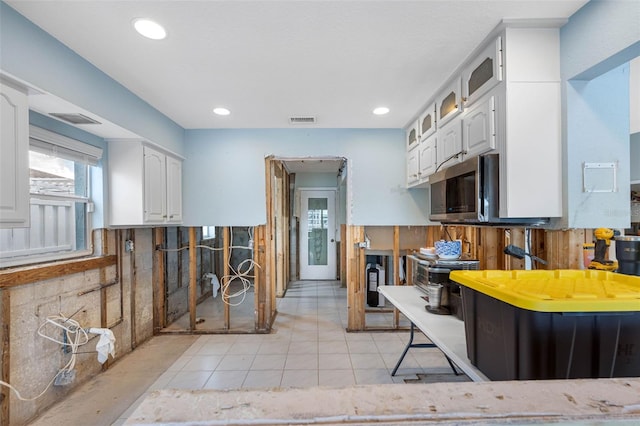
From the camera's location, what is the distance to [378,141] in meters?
3.67

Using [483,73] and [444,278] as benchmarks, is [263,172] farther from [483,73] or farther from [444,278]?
[483,73]

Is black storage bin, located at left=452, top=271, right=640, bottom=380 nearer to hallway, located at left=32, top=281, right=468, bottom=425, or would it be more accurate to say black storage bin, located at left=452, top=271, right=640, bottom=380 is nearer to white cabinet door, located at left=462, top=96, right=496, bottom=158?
white cabinet door, located at left=462, top=96, right=496, bottom=158

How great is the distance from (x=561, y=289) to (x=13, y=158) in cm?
259

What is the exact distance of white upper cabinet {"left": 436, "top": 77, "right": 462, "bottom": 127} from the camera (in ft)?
7.29

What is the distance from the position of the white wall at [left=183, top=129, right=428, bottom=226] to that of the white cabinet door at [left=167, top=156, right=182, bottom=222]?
0.34ft

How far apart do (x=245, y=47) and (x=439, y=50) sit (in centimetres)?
124

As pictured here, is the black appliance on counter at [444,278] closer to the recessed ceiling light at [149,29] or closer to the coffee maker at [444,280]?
the coffee maker at [444,280]

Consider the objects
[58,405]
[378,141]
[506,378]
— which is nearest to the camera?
[506,378]

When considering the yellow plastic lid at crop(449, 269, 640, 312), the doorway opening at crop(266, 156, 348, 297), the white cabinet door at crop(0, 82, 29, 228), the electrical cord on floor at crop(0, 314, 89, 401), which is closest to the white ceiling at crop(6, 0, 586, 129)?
the white cabinet door at crop(0, 82, 29, 228)

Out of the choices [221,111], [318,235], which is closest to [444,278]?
[221,111]

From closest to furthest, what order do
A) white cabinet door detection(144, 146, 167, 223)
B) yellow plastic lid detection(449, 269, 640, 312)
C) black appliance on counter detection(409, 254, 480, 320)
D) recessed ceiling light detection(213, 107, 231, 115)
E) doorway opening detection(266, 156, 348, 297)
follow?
yellow plastic lid detection(449, 269, 640, 312), black appliance on counter detection(409, 254, 480, 320), white cabinet door detection(144, 146, 167, 223), recessed ceiling light detection(213, 107, 231, 115), doorway opening detection(266, 156, 348, 297)

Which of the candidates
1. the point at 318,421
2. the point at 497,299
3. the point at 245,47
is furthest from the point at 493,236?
the point at 318,421

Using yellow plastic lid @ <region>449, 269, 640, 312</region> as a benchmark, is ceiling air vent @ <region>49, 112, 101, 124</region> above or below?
above

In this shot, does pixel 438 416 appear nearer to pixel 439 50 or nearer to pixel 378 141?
pixel 439 50
